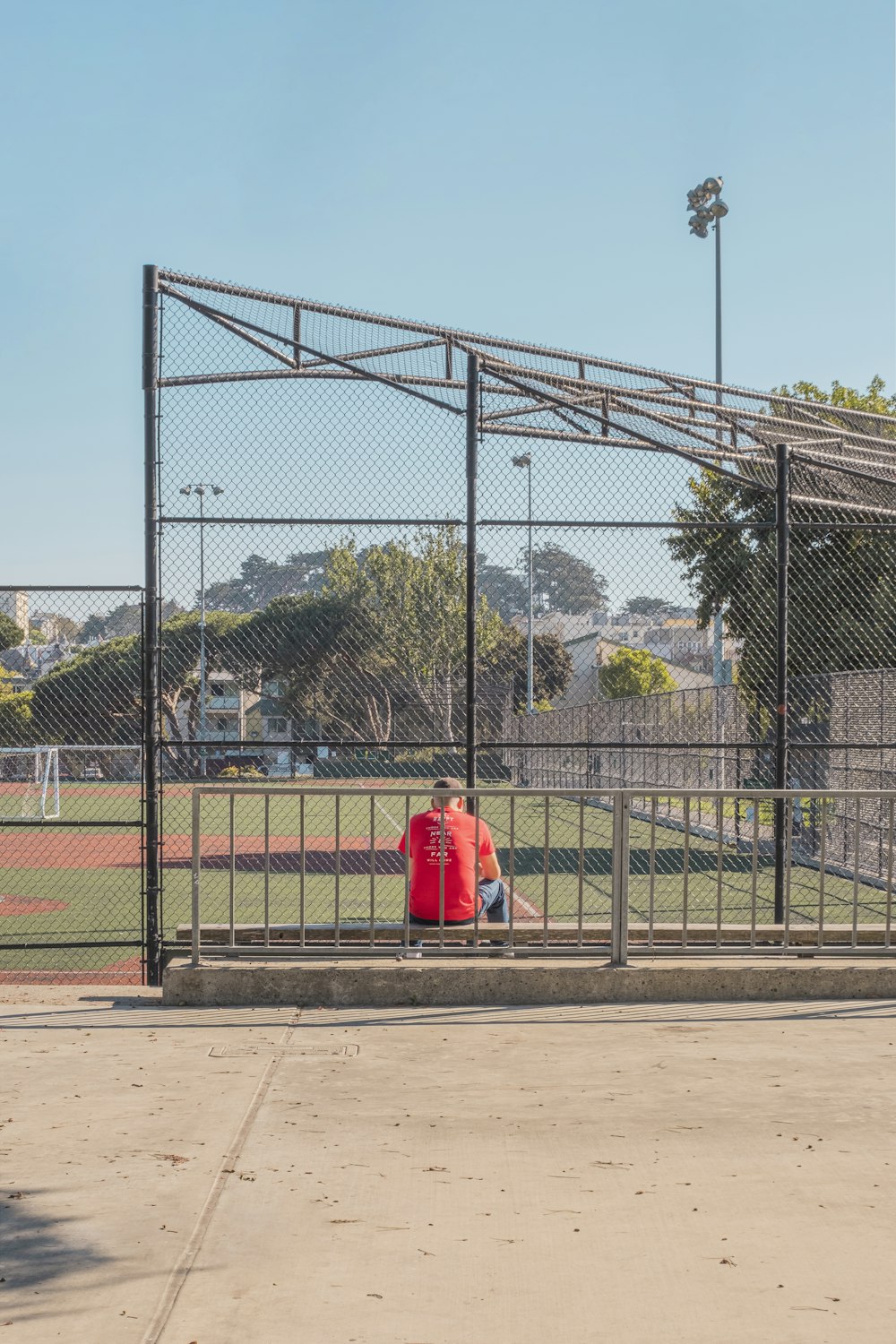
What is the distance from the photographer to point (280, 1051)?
7.09m

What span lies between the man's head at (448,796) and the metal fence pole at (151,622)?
6.51 feet

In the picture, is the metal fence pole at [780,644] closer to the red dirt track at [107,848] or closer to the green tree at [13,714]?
the green tree at [13,714]

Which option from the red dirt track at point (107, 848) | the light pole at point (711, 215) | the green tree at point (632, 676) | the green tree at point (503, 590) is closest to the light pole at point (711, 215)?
the light pole at point (711, 215)

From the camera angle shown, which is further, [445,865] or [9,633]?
[9,633]

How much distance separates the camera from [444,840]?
8.54 metres

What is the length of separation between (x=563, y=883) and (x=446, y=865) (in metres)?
9.97

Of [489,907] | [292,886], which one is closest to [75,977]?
[489,907]

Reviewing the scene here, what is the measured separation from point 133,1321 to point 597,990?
4.85 metres

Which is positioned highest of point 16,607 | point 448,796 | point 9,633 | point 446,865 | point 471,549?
point 471,549

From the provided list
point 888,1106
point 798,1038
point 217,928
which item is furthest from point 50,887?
point 888,1106

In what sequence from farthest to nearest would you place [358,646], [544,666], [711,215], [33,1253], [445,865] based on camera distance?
1. [711,215]
2. [544,666]
3. [358,646]
4. [445,865]
5. [33,1253]

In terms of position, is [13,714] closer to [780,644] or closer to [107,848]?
[107,848]

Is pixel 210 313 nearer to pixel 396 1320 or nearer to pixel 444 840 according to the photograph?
pixel 444 840

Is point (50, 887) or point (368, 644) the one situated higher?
point (368, 644)
